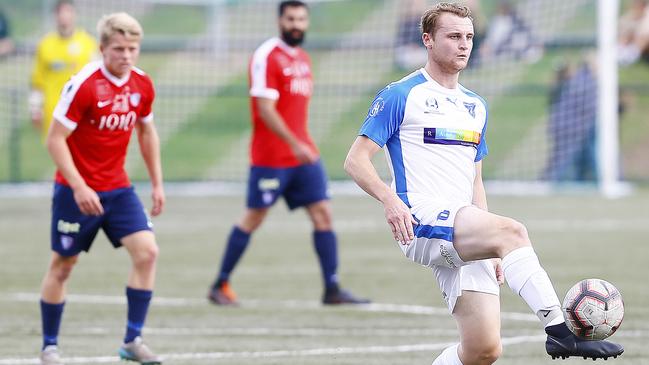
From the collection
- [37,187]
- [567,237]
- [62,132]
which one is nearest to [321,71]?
[37,187]

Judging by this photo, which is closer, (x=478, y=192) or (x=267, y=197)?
(x=478, y=192)

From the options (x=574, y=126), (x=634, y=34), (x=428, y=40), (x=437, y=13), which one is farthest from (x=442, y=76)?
(x=634, y=34)

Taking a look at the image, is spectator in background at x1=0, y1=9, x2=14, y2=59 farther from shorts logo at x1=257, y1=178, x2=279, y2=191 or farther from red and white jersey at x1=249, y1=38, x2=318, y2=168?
shorts logo at x1=257, y1=178, x2=279, y2=191

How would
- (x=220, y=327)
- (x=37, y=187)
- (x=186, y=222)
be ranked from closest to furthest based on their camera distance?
(x=220, y=327) < (x=186, y=222) < (x=37, y=187)

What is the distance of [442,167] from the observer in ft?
21.7

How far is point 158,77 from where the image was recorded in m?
25.0

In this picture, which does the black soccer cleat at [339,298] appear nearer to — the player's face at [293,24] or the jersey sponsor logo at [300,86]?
the jersey sponsor logo at [300,86]

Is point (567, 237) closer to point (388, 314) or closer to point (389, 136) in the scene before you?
point (388, 314)

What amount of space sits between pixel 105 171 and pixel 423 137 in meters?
2.40

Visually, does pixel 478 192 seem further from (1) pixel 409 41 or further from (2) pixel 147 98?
(1) pixel 409 41

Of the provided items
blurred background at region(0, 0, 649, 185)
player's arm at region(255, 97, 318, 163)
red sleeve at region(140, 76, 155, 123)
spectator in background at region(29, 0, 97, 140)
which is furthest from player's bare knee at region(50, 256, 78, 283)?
blurred background at region(0, 0, 649, 185)

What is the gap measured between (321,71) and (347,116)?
1.10 meters

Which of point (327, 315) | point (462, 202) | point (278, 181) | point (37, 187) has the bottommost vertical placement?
point (37, 187)

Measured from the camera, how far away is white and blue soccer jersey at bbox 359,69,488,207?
259 inches
